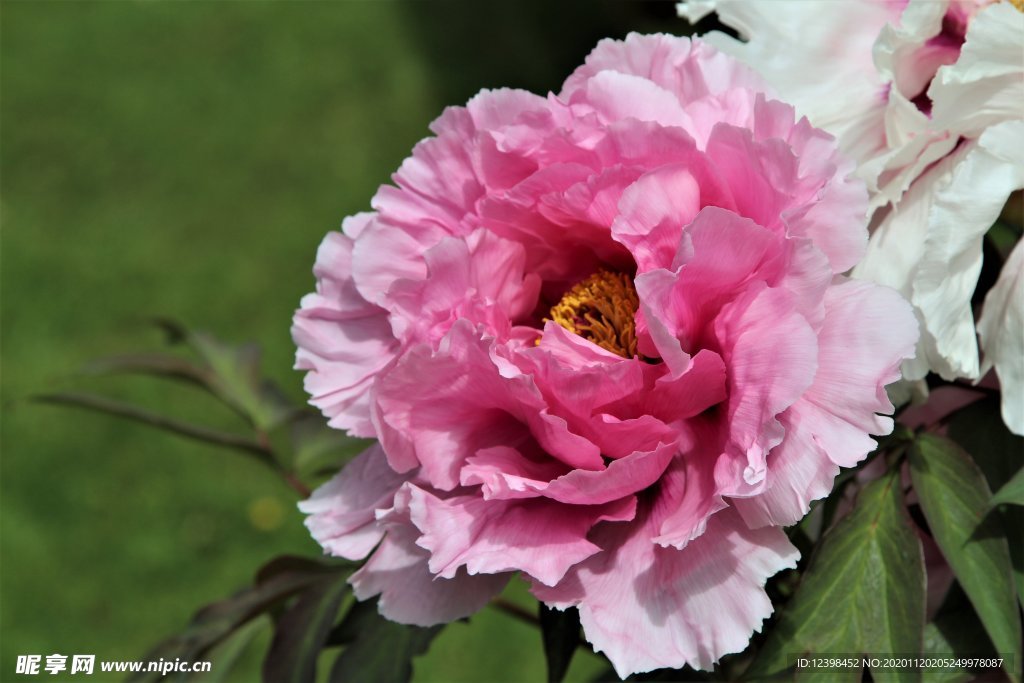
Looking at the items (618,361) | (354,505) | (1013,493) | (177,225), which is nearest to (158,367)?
(354,505)

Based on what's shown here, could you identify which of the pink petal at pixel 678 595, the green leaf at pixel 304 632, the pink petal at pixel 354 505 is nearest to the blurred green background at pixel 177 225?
the green leaf at pixel 304 632

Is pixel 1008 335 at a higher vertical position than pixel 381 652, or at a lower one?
higher

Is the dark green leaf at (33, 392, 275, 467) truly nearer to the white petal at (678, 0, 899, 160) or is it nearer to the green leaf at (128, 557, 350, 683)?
the green leaf at (128, 557, 350, 683)

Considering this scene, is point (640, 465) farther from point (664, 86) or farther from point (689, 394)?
point (664, 86)

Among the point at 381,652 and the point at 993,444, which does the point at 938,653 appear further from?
the point at 381,652

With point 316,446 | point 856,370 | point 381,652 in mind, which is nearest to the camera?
point 856,370

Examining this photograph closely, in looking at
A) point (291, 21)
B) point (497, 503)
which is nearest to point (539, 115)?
point (497, 503)
